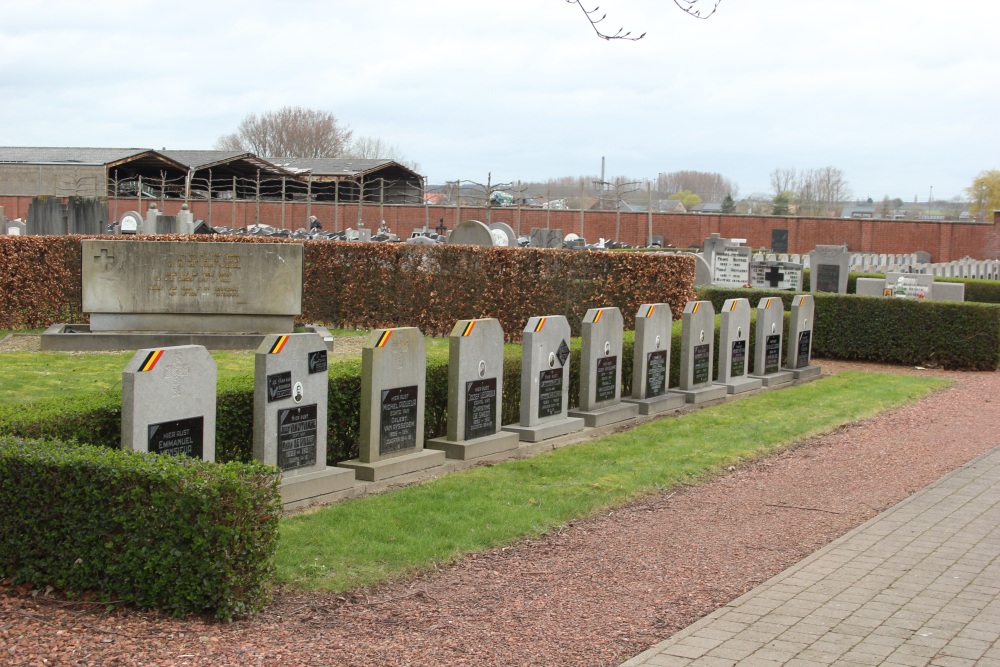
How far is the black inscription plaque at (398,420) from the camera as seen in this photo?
809 centimetres

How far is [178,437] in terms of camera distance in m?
6.45

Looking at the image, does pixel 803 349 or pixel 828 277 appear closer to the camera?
pixel 803 349

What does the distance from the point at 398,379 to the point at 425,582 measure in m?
2.65

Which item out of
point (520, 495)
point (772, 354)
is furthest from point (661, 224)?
point (520, 495)

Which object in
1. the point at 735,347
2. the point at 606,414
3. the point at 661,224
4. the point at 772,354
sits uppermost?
the point at 661,224

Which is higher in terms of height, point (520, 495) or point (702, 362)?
point (702, 362)

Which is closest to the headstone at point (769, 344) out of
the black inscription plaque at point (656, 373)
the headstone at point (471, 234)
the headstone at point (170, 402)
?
the black inscription plaque at point (656, 373)

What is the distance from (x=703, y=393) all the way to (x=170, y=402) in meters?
7.72

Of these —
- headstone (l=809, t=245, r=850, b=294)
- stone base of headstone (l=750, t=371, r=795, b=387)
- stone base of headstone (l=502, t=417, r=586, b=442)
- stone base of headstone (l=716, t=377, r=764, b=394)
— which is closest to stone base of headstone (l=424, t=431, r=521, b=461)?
stone base of headstone (l=502, t=417, r=586, b=442)

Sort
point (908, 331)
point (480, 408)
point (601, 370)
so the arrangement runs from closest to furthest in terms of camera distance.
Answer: point (480, 408)
point (601, 370)
point (908, 331)

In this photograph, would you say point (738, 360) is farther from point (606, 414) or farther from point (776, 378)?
point (606, 414)

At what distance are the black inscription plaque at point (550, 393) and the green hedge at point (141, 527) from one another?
4.98m

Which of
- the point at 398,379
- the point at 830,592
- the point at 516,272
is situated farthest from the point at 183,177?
the point at 830,592

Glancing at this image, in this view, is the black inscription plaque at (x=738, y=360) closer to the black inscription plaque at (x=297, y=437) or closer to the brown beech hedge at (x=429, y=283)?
the brown beech hedge at (x=429, y=283)
